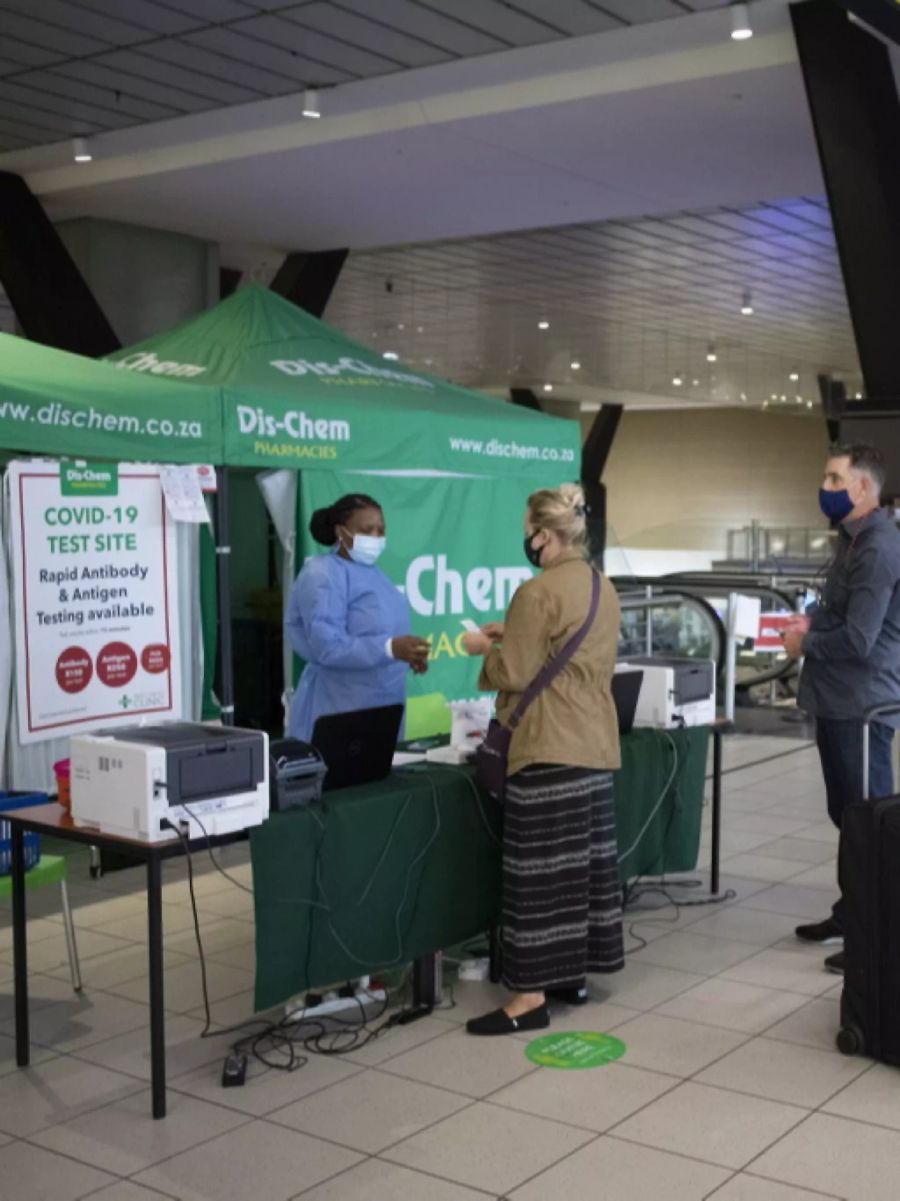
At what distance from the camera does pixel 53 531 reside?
5594mm

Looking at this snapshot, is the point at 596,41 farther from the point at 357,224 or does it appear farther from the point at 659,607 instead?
the point at 659,607

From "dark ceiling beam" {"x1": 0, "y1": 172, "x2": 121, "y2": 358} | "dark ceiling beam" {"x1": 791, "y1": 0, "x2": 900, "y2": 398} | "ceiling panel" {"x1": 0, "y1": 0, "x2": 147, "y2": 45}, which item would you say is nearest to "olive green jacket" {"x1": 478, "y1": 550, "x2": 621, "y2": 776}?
"dark ceiling beam" {"x1": 791, "y1": 0, "x2": 900, "y2": 398}

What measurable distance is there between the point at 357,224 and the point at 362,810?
22.3ft

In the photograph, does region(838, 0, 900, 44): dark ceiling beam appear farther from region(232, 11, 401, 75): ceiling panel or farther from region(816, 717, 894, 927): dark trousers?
region(232, 11, 401, 75): ceiling panel

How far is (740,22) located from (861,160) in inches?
32.6

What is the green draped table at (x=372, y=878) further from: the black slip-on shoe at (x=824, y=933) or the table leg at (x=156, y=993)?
the black slip-on shoe at (x=824, y=933)

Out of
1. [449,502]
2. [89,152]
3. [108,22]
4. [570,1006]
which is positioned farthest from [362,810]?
[89,152]

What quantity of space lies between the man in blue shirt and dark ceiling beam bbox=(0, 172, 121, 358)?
584cm

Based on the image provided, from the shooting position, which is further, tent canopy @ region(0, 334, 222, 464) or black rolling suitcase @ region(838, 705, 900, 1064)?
tent canopy @ region(0, 334, 222, 464)

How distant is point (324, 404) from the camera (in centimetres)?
623

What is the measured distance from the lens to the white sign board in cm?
550

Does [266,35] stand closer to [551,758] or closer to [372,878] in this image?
[551,758]

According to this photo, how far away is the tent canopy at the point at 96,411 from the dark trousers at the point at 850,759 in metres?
2.68

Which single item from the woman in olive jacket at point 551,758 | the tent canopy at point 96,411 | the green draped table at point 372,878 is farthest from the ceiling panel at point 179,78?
the green draped table at point 372,878
